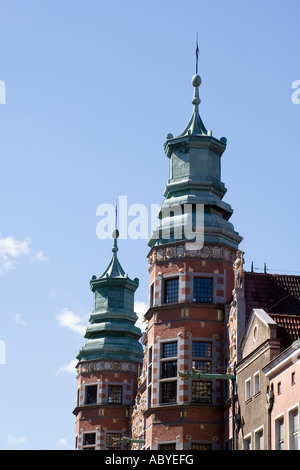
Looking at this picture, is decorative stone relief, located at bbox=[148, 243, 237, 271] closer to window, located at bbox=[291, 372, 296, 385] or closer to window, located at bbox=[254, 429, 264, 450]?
window, located at bbox=[254, 429, 264, 450]

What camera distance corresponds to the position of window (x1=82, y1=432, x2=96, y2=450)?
8569 cm

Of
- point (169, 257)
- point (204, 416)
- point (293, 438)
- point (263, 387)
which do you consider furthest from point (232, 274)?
point (293, 438)

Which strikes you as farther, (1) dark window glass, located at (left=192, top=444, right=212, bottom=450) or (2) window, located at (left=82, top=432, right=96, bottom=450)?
(2) window, located at (left=82, top=432, right=96, bottom=450)

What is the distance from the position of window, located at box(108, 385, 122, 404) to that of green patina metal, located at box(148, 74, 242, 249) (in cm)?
2295

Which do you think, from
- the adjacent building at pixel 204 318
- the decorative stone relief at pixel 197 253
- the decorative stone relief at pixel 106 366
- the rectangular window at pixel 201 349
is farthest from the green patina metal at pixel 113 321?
the rectangular window at pixel 201 349

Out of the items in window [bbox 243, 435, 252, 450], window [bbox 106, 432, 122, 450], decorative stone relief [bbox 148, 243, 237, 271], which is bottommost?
window [bbox 243, 435, 252, 450]

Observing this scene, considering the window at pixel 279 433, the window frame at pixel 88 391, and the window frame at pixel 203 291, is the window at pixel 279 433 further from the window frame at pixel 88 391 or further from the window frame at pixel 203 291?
the window frame at pixel 88 391

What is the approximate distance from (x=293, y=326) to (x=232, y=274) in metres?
11.6

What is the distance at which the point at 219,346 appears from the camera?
6253 centimetres

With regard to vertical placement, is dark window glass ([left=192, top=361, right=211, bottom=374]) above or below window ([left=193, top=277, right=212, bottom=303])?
below

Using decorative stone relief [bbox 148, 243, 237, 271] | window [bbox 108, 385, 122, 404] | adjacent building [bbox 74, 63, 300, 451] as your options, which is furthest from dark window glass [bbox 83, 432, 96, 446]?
decorative stone relief [bbox 148, 243, 237, 271]

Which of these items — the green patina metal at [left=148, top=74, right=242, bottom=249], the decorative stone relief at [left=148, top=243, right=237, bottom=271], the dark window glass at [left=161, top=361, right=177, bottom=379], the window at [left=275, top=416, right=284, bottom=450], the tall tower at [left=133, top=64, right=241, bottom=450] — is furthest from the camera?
the green patina metal at [left=148, top=74, right=242, bottom=249]

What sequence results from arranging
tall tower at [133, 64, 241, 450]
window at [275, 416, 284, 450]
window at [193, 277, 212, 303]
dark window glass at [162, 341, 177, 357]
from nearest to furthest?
1. window at [275, 416, 284, 450]
2. tall tower at [133, 64, 241, 450]
3. dark window glass at [162, 341, 177, 357]
4. window at [193, 277, 212, 303]
